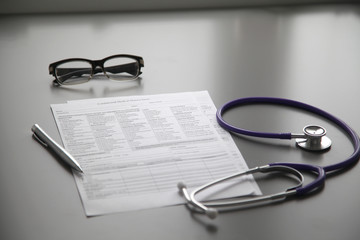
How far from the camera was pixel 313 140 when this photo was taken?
1246mm

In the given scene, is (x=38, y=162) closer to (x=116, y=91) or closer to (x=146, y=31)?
(x=116, y=91)

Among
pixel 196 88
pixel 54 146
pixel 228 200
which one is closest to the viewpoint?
pixel 228 200

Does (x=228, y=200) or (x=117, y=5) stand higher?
(x=117, y=5)

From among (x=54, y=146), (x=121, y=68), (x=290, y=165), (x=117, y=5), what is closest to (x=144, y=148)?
(x=54, y=146)

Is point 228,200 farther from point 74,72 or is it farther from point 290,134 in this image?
point 74,72

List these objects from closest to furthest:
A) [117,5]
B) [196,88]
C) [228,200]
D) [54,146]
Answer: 1. [228,200]
2. [54,146]
3. [196,88]
4. [117,5]

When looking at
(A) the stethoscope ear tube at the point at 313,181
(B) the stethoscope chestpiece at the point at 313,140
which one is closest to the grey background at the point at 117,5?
(B) the stethoscope chestpiece at the point at 313,140

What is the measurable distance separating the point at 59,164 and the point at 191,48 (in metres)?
0.69

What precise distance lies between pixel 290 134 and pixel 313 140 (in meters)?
0.05

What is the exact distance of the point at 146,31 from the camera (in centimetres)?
183

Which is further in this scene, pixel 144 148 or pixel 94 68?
pixel 94 68

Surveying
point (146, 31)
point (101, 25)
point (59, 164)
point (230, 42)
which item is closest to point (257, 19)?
point (230, 42)

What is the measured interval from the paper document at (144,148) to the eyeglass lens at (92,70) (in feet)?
0.46

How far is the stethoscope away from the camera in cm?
106
